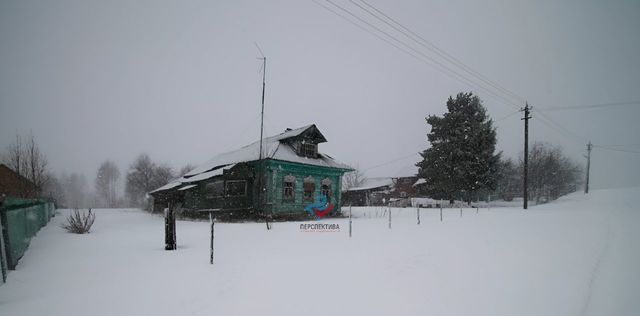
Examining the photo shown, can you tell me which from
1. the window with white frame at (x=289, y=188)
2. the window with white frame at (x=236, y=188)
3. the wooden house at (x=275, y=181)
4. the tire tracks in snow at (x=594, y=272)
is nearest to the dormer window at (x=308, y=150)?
the wooden house at (x=275, y=181)

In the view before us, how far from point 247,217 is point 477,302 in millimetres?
17860

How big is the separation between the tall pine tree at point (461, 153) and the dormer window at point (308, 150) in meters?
15.9

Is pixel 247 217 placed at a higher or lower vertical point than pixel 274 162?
lower

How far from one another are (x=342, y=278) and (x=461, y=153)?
29.2 meters

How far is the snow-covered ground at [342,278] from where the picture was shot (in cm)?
481

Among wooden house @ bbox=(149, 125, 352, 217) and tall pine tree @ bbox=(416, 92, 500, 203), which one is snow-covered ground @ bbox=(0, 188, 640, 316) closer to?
wooden house @ bbox=(149, 125, 352, 217)

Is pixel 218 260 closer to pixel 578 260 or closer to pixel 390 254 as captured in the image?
pixel 390 254

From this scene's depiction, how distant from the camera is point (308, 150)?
938 inches

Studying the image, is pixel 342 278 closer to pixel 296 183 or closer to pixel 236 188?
pixel 296 183

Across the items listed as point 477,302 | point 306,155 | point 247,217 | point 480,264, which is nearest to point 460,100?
point 306,155

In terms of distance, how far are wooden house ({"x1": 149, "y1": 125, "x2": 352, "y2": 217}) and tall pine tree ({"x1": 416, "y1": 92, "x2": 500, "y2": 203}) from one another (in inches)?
535

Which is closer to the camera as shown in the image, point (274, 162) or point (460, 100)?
point (274, 162)

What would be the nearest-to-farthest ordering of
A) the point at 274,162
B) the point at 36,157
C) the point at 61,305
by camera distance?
the point at 61,305 → the point at 274,162 → the point at 36,157

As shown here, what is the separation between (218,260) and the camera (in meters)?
7.72
